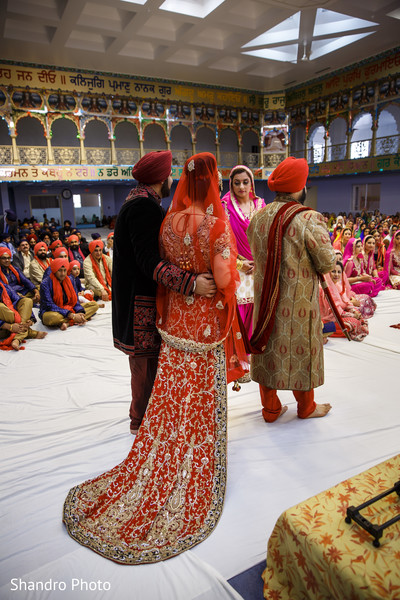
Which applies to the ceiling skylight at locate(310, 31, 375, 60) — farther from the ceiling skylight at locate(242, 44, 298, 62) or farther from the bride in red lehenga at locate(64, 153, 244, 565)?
the bride in red lehenga at locate(64, 153, 244, 565)

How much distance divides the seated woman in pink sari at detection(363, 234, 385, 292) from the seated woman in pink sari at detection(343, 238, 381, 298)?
12.0 inches

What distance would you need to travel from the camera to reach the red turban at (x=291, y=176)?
1.91 metres

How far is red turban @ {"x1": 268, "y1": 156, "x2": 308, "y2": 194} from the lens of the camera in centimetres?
191

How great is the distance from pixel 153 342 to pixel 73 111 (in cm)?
1244

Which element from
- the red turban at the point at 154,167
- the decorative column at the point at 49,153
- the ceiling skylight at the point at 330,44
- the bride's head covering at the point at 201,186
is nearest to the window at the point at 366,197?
the ceiling skylight at the point at 330,44

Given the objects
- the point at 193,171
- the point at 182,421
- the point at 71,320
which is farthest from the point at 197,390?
the point at 71,320

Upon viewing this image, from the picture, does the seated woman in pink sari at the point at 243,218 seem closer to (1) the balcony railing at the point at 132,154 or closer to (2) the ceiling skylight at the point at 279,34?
(2) the ceiling skylight at the point at 279,34

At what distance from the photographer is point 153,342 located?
1.82 meters

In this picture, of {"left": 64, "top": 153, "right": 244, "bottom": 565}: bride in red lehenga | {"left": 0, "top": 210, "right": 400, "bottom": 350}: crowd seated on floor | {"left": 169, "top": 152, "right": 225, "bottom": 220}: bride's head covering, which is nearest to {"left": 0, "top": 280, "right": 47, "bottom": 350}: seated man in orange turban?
{"left": 0, "top": 210, "right": 400, "bottom": 350}: crowd seated on floor

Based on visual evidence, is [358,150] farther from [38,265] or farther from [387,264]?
[38,265]

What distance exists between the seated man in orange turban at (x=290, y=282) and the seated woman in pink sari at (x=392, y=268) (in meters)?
3.90

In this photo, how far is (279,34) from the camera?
10.4 metres

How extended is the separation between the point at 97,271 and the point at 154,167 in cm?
380

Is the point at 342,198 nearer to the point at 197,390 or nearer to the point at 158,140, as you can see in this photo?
the point at 158,140
